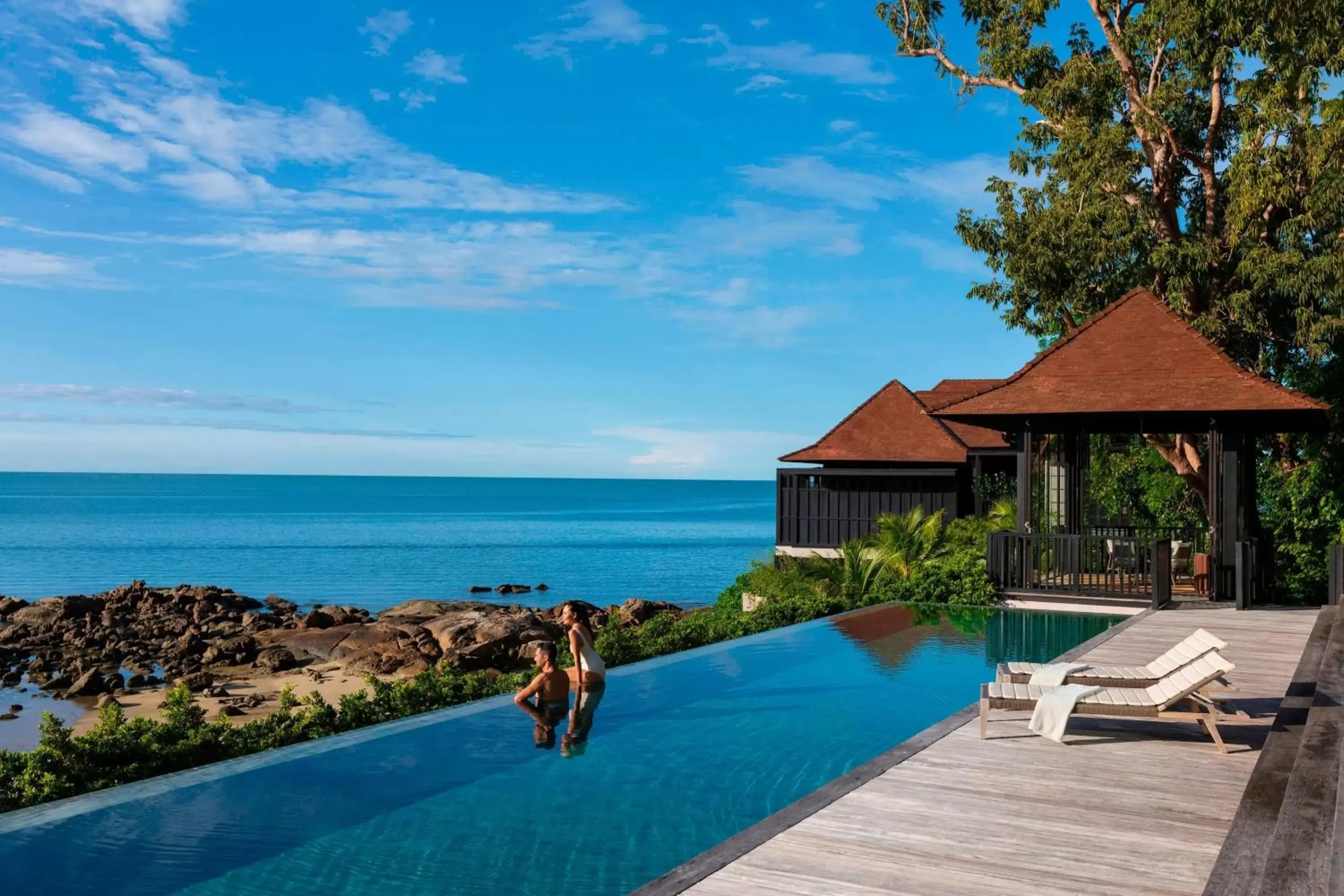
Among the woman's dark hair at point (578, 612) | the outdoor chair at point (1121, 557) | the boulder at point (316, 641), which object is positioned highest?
the outdoor chair at point (1121, 557)

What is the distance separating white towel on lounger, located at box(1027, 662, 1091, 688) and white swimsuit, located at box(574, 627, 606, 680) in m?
4.47

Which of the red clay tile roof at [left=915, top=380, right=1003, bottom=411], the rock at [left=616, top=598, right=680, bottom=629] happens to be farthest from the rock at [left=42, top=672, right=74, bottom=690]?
the red clay tile roof at [left=915, top=380, right=1003, bottom=411]

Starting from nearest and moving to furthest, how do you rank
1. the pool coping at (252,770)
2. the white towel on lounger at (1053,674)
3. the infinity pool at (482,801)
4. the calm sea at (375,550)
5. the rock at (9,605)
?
the infinity pool at (482,801), the pool coping at (252,770), the white towel on lounger at (1053,674), the rock at (9,605), the calm sea at (375,550)

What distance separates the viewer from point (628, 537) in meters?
93.5

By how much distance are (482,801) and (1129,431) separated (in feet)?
50.4

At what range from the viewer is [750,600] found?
72.0 ft

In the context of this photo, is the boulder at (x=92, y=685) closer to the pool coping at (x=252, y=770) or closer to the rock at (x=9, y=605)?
the rock at (x=9, y=605)

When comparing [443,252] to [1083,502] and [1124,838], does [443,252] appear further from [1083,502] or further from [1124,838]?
[1124,838]

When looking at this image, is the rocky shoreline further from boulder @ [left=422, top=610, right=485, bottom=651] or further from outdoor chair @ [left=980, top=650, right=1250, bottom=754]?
outdoor chair @ [left=980, top=650, right=1250, bottom=754]

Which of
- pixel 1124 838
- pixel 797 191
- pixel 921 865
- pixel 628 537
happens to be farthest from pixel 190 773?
pixel 628 537

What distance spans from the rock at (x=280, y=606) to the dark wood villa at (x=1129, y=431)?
84.2ft

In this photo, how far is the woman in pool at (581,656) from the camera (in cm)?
1122

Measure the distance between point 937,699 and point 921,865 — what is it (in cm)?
577

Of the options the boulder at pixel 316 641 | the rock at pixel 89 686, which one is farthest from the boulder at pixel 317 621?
the rock at pixel 89 686
